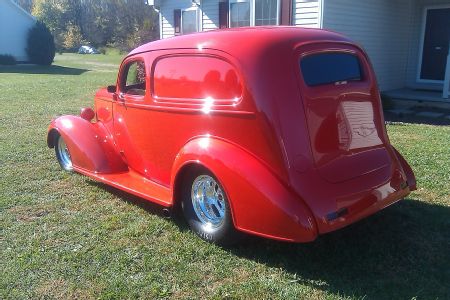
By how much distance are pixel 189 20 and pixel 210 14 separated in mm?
1349

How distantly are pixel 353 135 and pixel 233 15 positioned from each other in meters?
10.4

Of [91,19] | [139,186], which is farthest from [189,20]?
[91,19]

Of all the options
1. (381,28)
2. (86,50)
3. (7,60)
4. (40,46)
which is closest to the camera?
(381,28)

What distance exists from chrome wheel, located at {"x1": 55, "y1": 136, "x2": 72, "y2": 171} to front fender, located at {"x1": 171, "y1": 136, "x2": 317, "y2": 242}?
3.11 metres

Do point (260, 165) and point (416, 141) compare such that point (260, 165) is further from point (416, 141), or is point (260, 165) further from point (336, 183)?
point (416, 141)

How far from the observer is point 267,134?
3453mm

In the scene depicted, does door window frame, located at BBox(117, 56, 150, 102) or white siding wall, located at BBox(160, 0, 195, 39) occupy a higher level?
white siding wall, located at BBox(160, 0, 195, 39)

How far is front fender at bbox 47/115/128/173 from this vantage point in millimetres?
5254

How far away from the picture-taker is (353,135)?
3.87 meters

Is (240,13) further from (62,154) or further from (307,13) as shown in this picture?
(62,154)

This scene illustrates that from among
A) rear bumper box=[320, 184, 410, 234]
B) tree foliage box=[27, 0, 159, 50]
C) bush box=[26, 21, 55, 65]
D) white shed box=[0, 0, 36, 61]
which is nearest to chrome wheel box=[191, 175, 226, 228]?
rear bumper box=[320, 184, 410, 234]

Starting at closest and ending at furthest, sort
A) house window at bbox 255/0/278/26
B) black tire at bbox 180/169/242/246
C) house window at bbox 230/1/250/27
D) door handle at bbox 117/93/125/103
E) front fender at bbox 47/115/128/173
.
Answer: black tire at bbox 180/169/242/246 < door handle at bbox 117/93/125/103 < front fender at bbox 47/115/128/173 < house window at bbox 255/0/278/26 < house window at bbox 230/1/250/27

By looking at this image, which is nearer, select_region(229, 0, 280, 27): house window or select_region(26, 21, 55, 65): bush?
select_region(229, 0, 280, 27): house window

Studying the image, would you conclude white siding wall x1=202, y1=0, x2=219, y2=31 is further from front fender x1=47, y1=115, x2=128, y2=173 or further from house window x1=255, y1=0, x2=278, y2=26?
front fender x1=47, y1=115, x2=128, y2=173
